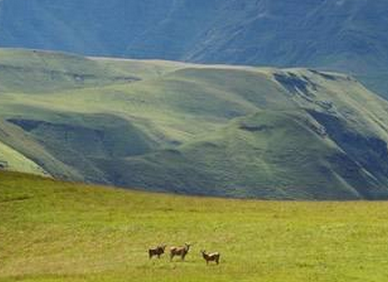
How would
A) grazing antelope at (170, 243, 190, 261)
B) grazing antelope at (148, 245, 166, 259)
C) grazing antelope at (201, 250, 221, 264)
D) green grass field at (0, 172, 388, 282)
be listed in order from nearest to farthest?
green grass field at (0, 172, 388, 282), grazing antelope at (201, 250, 221, 264), grazing antelope at (170, 243, 190, 261), grazing antelope at (148, 245, 166, 259)

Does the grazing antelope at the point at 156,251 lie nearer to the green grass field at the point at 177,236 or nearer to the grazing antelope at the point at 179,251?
the green grass field at the point at 177,236

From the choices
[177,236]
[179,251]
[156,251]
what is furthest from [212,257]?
[177,236]

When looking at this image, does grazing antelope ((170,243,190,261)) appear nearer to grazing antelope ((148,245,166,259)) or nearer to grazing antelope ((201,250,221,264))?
grazing antelope ((148,245,166,259))

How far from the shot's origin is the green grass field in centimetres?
4994

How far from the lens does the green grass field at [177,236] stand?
4994 centimetres

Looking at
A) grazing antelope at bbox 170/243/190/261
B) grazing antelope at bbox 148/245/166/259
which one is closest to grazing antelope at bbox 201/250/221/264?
grazing antelope at bbox 170/243/190/261

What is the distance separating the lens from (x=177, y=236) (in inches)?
2534

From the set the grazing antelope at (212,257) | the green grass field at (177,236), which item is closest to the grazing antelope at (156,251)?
the green grass field at (177,236)

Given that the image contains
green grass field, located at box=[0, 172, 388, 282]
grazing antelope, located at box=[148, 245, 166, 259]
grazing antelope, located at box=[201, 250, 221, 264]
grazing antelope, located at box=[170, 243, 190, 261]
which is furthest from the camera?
grazing antelope, located at box=[148, 245, 166, 259]

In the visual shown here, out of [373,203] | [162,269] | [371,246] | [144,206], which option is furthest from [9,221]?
[373,203]

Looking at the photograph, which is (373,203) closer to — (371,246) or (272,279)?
(371,246)

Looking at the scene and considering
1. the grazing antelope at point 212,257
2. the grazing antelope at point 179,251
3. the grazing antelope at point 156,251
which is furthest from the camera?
the grazing antelope at point 156,251

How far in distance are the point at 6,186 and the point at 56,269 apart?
3782 centimetres

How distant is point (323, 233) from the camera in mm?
62875
